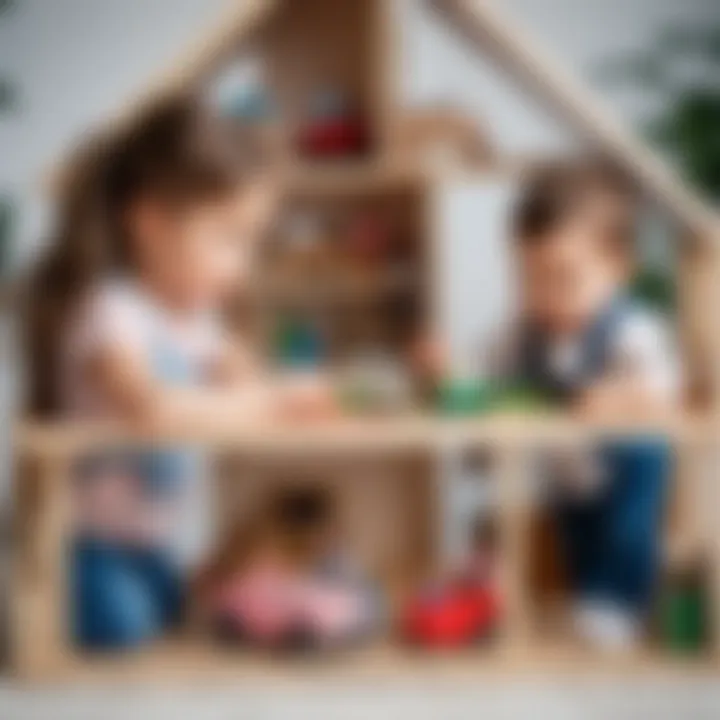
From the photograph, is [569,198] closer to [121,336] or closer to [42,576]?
[121,336]

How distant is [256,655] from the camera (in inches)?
37.2

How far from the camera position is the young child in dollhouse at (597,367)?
0.95 meters

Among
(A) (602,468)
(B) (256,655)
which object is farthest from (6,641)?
(A) (602,468)

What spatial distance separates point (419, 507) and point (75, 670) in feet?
0.78

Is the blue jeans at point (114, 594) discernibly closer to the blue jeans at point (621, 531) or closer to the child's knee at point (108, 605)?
the child's knee at point (108, 605)

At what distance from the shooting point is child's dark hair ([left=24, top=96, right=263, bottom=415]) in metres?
0.93

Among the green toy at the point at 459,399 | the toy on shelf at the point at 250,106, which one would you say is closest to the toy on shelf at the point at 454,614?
Answer: the green toy at the point at 459,399

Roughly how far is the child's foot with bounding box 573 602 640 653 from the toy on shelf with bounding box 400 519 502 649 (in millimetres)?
57

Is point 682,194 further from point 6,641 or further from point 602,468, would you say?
point 6,641

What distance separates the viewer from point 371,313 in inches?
37.1

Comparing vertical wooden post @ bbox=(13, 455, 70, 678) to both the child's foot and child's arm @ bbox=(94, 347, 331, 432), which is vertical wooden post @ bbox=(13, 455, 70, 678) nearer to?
child's arm @ bbox=(94, 347, 331, 432)

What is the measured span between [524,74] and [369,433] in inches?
9.6

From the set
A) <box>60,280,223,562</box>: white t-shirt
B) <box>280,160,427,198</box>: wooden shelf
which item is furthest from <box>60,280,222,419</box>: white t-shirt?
<box>280,160,427,198</box>: wooden shelf

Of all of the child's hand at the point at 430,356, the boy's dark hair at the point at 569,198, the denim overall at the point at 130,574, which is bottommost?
the denim overall at the point at 130,574
